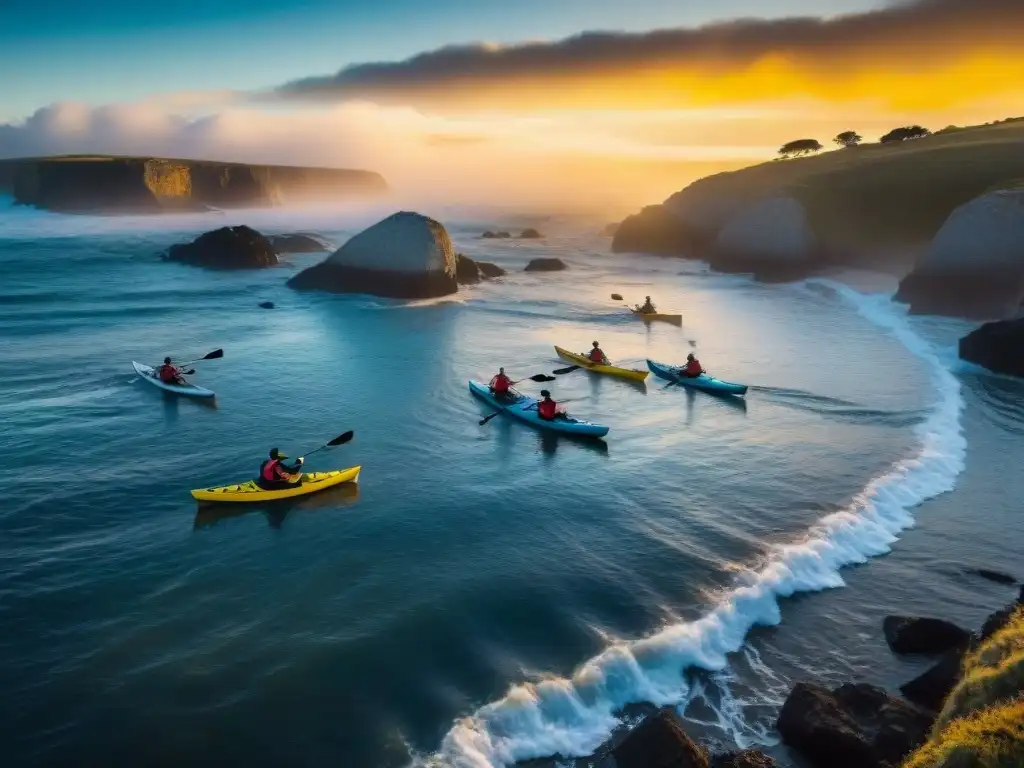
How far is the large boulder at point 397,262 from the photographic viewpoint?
50.9 meters

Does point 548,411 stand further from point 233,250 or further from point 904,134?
point 904,134

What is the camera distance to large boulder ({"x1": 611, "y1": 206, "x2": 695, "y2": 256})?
87.6 m

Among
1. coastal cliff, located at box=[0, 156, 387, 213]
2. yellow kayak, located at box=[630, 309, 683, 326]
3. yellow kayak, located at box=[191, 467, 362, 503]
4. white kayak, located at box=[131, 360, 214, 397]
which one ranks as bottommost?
yellow kayak, located at box=[191, 467, 362, 503]

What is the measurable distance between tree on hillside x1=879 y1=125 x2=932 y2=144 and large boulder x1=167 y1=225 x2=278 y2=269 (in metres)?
86.1

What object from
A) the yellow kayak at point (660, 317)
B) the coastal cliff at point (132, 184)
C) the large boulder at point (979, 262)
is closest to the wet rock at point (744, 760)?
the yellow kayak at point (660, 317)

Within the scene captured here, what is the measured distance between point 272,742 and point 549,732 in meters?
4.28

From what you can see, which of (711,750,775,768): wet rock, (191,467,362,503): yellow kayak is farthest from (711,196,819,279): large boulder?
(711,750,775,768): wet rock

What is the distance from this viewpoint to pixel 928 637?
12828 millimetres

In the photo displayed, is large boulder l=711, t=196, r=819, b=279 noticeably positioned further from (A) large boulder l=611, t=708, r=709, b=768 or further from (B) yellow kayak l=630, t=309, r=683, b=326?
(A) large boulder l=611, t=708, r=709, b=768

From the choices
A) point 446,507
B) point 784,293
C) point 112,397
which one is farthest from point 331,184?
point 446,507

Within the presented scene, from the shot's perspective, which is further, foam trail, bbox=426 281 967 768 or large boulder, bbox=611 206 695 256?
large boulder, bbox=611 206 695 256

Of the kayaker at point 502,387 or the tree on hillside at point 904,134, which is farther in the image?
the tree on hillside at point 904,134

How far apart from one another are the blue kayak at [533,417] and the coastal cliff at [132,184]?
110m

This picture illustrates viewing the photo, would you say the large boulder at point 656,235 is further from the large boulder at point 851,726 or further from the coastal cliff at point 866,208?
the large boulder at point 851,726
